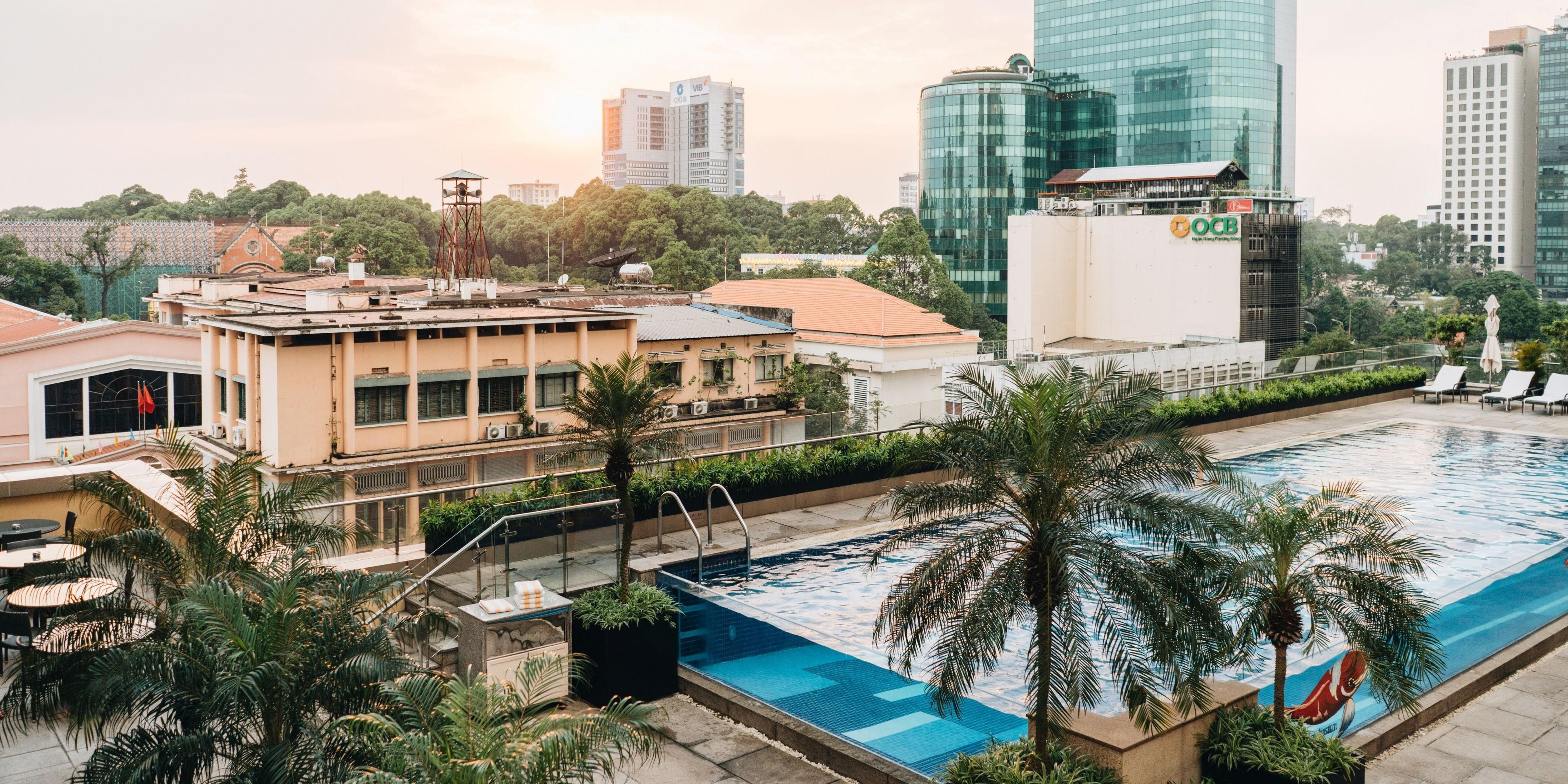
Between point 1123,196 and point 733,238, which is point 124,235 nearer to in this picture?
point 733,238

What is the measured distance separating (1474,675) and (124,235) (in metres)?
103

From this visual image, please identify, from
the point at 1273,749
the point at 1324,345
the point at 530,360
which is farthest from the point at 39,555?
the point at 1324,345

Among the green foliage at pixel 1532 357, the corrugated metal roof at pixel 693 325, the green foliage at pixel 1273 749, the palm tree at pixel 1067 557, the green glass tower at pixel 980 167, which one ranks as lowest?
the green foliage at pixel 1273 749

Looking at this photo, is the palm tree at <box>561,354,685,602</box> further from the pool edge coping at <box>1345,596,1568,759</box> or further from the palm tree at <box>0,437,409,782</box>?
the pool edge coping at <box>1345,596,1568,759</box>

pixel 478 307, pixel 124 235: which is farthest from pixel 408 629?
pixel 124 235

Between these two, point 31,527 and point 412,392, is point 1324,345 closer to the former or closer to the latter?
point 412,392

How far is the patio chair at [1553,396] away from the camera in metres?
30.6

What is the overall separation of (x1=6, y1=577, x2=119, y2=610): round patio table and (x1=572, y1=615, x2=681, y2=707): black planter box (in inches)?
167

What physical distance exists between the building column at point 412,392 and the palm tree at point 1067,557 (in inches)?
725

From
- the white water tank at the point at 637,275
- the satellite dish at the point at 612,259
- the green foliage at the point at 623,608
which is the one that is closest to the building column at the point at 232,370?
the green foliage at the point at 623,608

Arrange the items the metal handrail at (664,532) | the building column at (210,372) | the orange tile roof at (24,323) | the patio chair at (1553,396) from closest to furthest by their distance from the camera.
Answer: the metal handrail at (664,532) → the building column at (210,372) → the patio chair at (1553,396) → the orange tile roof at (24,323)

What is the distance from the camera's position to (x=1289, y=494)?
10.4m

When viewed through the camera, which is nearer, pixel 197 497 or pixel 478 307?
pixel 197 497

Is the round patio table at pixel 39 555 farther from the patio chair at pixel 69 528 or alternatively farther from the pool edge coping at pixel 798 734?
the pool edge coping at pixel 798 734
